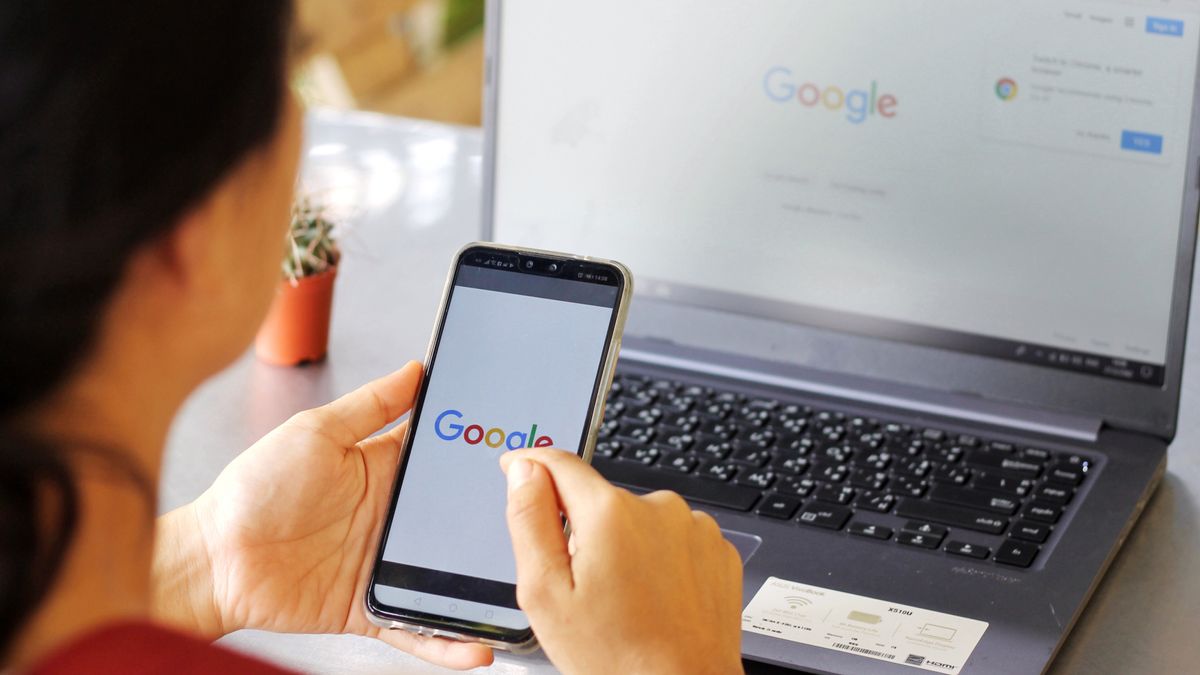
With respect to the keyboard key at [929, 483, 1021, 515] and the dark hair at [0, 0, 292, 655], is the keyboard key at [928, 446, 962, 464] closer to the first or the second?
the keyboard key at [929, 483, 1021, 515]

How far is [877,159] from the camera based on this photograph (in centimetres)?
101

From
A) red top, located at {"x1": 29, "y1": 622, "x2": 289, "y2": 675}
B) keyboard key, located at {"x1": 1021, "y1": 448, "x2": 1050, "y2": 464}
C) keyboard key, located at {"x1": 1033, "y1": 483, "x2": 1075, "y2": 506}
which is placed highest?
red top, located at {"x1": 29, "y1": 622, "x2": 289, "y2": 675}

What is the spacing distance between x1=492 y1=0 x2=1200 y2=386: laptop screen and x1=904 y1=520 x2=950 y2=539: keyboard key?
211 mm

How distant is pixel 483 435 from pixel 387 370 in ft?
1.21

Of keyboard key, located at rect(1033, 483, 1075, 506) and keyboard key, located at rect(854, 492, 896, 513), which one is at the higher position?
keyboard key, located at rect(1033, 483, 1075, 506)

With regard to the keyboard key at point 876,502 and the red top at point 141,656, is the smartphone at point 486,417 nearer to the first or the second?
the keyboard key at point 876,502

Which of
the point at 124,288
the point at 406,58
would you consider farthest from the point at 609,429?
the point at 406,58

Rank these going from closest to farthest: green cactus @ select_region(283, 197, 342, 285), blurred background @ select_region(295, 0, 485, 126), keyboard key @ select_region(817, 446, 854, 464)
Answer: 1. keyboard key @ select_region(817, 446, 854, 464)
2. green cactus @ select_region(283, 197, 342, 285)
3. blurred background @ select_region(295, 0, 485, 126)

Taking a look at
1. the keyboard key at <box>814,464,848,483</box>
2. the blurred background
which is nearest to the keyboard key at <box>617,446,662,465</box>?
the keyboard key at <box>814,464,848,483</box>

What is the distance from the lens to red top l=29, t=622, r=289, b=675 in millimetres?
417

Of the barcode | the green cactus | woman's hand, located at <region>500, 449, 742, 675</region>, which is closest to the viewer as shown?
woman's hand, located at <region>500, 449, 742, 675</region>

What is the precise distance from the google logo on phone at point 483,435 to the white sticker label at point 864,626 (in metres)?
0.16

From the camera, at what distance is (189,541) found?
790 mm

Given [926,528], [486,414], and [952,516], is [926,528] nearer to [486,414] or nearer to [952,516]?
[952,516]
